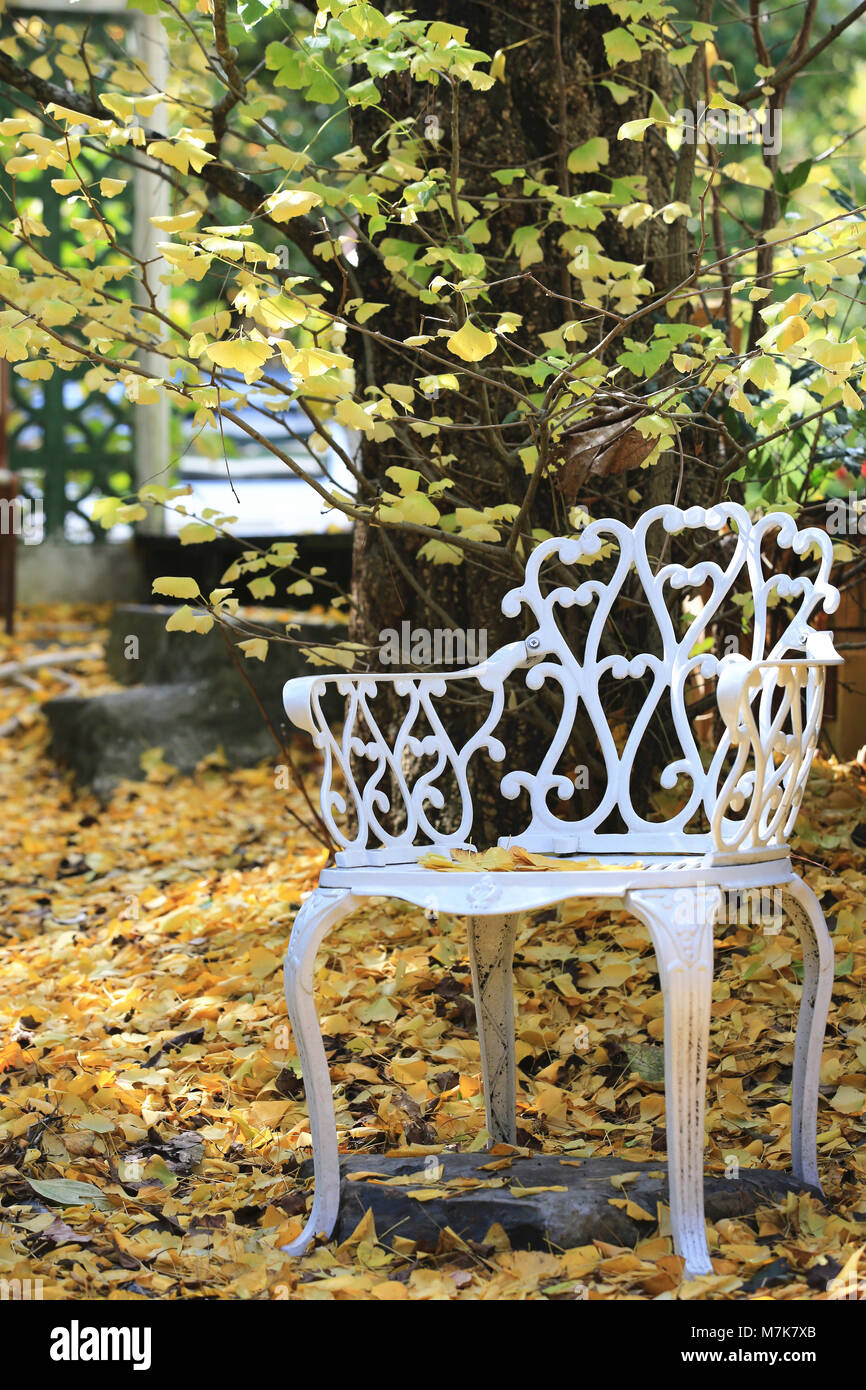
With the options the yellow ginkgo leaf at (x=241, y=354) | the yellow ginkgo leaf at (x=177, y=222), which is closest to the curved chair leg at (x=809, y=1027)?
the yellow ginkgo leaf at (x=241, y=354)

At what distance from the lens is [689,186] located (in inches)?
120

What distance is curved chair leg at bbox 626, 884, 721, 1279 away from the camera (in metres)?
1.69

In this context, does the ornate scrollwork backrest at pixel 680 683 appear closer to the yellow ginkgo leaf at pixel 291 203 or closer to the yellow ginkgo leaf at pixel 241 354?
the yellow ginkgo leaf at pixel 241 354

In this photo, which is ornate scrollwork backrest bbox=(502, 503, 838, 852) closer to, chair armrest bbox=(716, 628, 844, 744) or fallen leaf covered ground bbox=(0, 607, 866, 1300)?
chair armrest bbox=(716, 628, 844, 744)

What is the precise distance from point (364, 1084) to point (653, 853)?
80 cm

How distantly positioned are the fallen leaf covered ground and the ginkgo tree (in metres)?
0.73

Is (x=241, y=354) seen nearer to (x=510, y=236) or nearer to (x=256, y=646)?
(x=256, y=646)

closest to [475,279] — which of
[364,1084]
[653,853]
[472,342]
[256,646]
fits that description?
[472,342]

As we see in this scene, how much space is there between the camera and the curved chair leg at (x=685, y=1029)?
1690 mm

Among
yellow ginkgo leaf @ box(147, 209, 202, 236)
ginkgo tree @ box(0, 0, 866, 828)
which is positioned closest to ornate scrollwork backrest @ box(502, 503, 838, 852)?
ginkgo tree @ box(0, 0, 866, 828)

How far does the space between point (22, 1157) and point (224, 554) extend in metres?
4.66

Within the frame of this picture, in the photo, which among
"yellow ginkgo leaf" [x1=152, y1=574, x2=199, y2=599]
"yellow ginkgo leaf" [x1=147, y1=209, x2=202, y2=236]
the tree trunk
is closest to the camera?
"yellow ginkgo leaf" [x1=147, y1=209, x2=202, y2=236]
